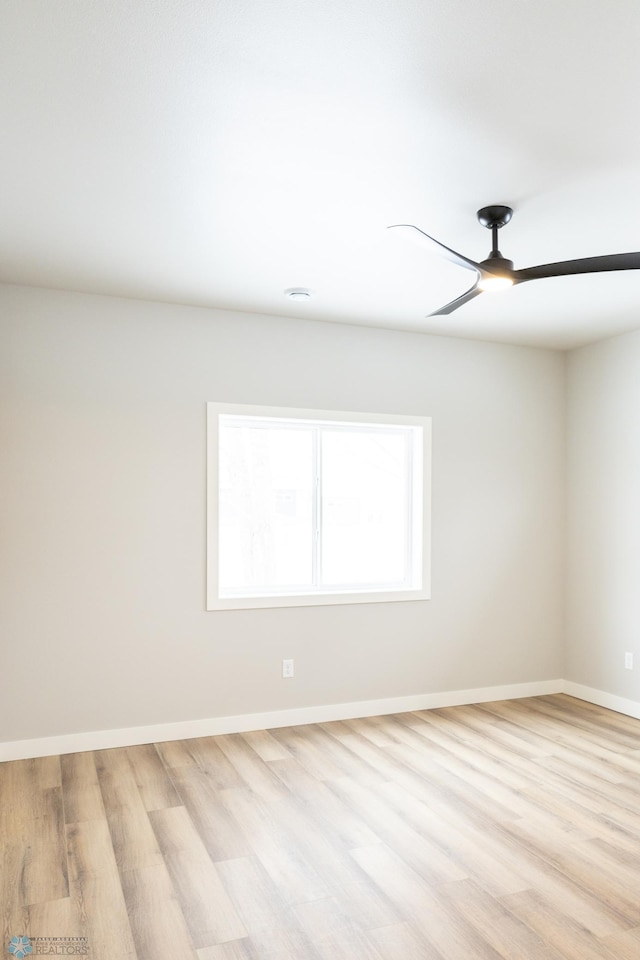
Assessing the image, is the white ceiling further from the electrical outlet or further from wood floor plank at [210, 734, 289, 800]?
wood floor plank at [210, 734, 289, 800]

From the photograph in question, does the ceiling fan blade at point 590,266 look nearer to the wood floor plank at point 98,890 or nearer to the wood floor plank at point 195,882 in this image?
the wood floor plank at point 195,882

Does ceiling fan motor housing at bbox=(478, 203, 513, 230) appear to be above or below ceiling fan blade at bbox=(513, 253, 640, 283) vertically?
above

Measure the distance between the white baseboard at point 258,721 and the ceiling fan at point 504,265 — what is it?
2.77 metres

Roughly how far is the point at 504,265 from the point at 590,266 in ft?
1.08

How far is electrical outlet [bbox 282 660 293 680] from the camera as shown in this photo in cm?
447

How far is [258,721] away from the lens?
14.3 feet

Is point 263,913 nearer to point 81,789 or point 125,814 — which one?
point 125,814

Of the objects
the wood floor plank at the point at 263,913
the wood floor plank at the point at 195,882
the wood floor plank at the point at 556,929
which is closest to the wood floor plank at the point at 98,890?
the wood floor plank at the point at 195,882

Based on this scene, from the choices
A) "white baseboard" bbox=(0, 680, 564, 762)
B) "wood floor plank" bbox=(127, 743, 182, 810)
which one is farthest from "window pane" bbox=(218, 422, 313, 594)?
"wood floor plank" bbox=(127, 743, 182, 810)

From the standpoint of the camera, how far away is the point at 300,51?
187 cm

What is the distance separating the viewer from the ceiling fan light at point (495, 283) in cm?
276

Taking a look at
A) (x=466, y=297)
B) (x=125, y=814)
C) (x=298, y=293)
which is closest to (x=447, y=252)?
(x=466, y=297)

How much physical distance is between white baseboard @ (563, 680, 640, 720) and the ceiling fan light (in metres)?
3.23

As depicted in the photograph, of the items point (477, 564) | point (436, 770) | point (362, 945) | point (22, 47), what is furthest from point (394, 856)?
point (22, 47)
